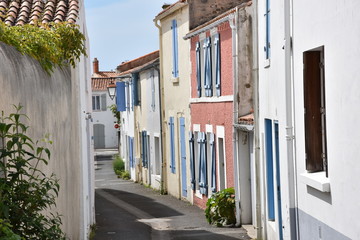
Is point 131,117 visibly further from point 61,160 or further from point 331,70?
point 331,70

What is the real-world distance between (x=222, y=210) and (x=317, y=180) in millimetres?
9882

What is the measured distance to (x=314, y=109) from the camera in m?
9.27

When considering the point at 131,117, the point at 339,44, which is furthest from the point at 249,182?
the point at 131,117

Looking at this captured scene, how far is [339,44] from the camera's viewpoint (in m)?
7.63

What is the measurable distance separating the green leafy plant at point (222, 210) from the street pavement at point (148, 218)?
8.8 inches

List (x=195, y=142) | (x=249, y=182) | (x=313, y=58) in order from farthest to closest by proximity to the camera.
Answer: (x=195, y=142)
(x=249, y=182)
(x=313, y=58)

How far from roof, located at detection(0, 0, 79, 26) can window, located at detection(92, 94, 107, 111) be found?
A: 52702 mm

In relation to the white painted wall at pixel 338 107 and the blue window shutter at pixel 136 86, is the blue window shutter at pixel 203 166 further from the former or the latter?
the white painted wall at pixel 338 107

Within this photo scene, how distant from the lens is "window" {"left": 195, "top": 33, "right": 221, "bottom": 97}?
2030cm

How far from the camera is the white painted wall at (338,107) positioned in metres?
7.15

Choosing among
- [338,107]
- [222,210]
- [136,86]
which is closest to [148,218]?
[222,210]

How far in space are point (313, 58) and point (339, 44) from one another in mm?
1649

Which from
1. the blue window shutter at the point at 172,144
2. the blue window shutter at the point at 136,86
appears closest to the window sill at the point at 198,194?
the blue window shutter at the point at 172,144

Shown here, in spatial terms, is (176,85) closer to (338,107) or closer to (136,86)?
(136,86)
